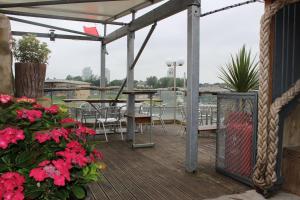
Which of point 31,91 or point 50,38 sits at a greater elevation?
point 50,38

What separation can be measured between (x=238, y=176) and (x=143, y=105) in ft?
15.5

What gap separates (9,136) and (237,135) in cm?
276

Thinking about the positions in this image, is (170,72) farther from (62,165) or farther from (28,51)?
(62,165)

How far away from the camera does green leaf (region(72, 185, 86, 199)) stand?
1691 mm

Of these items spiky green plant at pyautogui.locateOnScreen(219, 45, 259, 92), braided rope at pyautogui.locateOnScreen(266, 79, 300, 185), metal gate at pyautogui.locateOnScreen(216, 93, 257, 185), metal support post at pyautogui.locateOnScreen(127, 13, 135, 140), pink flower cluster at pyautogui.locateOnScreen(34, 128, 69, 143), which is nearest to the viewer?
pink flower cluster at pyautogui.locateOnScreen(34, 128, 69, 143)

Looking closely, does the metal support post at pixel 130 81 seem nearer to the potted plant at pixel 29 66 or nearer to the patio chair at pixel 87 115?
the patio chair at pixel 87 115

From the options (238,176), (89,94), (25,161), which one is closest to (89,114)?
(89,94)

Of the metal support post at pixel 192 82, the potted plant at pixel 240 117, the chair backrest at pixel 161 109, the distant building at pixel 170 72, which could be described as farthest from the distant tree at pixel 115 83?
the potted plant at pixel 240 117

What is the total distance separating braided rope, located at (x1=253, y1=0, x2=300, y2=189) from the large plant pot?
7.65 ft

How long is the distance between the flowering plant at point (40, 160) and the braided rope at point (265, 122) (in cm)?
187

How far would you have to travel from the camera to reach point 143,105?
817cm

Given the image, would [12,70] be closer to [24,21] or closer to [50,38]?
[24,21]

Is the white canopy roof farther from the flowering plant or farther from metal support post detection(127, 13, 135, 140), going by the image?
the flowering plant

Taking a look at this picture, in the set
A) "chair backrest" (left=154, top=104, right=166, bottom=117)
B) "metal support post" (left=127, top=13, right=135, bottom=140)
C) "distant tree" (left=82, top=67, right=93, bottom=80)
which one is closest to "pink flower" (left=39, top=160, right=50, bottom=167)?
"metal support post" (left=127, top=13, right=135, bottom=140)
